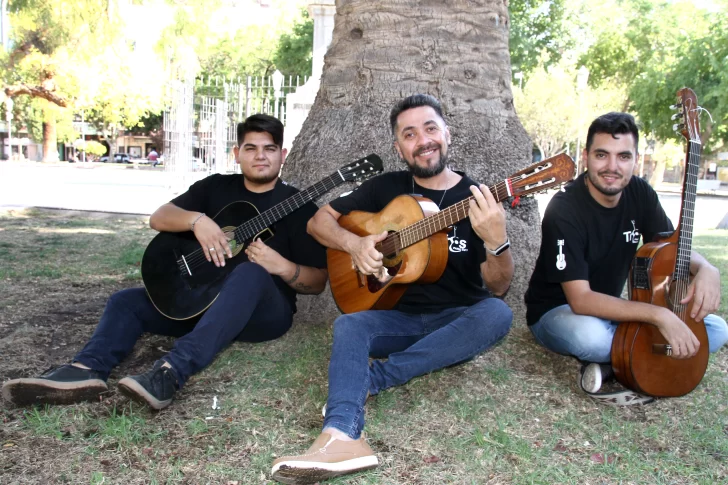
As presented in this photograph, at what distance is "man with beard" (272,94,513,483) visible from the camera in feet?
9.04

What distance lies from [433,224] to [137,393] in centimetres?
153

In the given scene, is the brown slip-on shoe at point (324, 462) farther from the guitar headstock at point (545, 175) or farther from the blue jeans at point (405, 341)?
the guitar headstock at point (545, 175)

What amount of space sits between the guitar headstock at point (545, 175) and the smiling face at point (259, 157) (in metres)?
1.48

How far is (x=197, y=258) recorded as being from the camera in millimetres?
3658

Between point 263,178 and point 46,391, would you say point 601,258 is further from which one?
point 46,391

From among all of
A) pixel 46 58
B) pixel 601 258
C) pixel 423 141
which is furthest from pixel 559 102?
pixel 423 141

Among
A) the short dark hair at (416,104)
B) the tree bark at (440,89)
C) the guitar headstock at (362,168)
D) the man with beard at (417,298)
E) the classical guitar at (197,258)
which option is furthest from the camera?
the tree bark at (440,89)

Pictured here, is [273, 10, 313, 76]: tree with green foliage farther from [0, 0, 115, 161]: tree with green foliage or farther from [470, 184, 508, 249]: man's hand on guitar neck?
[470, 184, 508, 249]: man's hand on guitar neck

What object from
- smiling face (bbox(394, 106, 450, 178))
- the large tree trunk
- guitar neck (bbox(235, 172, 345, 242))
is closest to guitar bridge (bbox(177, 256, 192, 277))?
guitar neck (bbox(235, 172, 345, 242))

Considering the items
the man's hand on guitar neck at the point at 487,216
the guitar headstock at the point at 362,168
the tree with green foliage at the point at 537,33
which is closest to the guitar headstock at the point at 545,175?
the man's hand on guitar neck at the point at 487,216

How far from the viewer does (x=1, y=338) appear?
13.2ft

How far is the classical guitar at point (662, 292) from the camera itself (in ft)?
9.81

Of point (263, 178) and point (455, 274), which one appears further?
point (263, 178)

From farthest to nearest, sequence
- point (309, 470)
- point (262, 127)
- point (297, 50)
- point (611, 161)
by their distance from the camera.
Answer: point (297, 50), point (262, 127), point (611, 161), point (309, 470)
